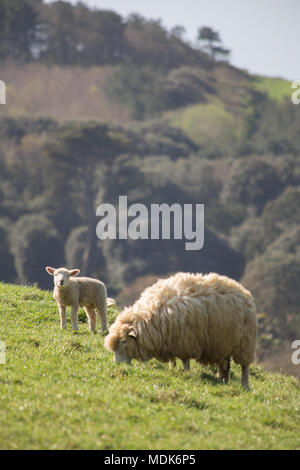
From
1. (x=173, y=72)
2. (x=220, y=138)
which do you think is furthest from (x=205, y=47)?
(x=220, y=138)

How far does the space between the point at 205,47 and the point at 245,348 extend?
122223mm

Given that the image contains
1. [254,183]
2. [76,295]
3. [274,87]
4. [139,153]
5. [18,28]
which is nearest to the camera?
[76,295]

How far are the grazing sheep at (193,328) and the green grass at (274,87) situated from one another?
100 m

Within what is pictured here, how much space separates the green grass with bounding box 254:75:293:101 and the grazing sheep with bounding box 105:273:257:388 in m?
100

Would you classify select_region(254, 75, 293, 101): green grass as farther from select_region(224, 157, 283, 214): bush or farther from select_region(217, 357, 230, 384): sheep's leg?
select_region(217, 357, 230, 384): sheep's leg

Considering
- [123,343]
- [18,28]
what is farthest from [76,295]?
[18,28]

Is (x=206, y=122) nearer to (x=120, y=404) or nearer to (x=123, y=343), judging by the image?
(x=123, y=343)

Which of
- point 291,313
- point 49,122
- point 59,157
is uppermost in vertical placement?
point 49,122

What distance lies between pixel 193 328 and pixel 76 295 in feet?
7.93

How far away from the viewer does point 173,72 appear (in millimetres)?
110938

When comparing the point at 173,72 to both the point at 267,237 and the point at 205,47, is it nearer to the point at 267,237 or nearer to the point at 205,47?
the point at 205,47

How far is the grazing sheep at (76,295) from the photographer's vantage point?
10844 mm

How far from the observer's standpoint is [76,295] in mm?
10953
